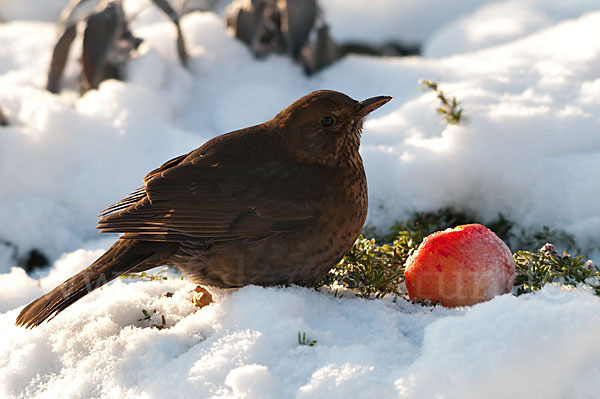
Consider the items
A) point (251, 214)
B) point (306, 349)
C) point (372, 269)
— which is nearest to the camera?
point (306, 349)

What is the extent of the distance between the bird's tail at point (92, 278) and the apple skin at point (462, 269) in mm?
1112

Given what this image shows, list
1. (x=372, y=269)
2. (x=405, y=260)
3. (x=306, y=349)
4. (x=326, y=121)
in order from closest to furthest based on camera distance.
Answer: (x=306, y=349) < (x=326, y=121) < (x=372, y=269) < (x=405, y=260)

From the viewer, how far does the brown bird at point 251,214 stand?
2.78 meters

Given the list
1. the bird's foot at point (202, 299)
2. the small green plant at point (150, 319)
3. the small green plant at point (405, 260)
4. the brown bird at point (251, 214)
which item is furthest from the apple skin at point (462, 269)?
the small green plant at point (150, 319)

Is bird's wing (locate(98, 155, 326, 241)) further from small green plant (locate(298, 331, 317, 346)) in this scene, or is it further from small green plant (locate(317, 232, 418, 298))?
small green plant (locate(298, 331, 317, 346))

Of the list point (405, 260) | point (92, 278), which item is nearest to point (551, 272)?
point (405, 260)

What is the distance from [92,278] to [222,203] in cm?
60

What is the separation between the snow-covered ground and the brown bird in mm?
126

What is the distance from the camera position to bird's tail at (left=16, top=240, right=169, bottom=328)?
274cm

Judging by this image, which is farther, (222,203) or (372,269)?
(372,269)

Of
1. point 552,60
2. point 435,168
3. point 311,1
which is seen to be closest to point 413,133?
point 435,168

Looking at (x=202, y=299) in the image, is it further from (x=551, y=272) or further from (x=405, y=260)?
(x=551, y=272)

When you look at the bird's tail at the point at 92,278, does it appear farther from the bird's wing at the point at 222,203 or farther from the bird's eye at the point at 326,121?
the bird's eye at the point at 326,121

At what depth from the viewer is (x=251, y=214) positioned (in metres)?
2.84
